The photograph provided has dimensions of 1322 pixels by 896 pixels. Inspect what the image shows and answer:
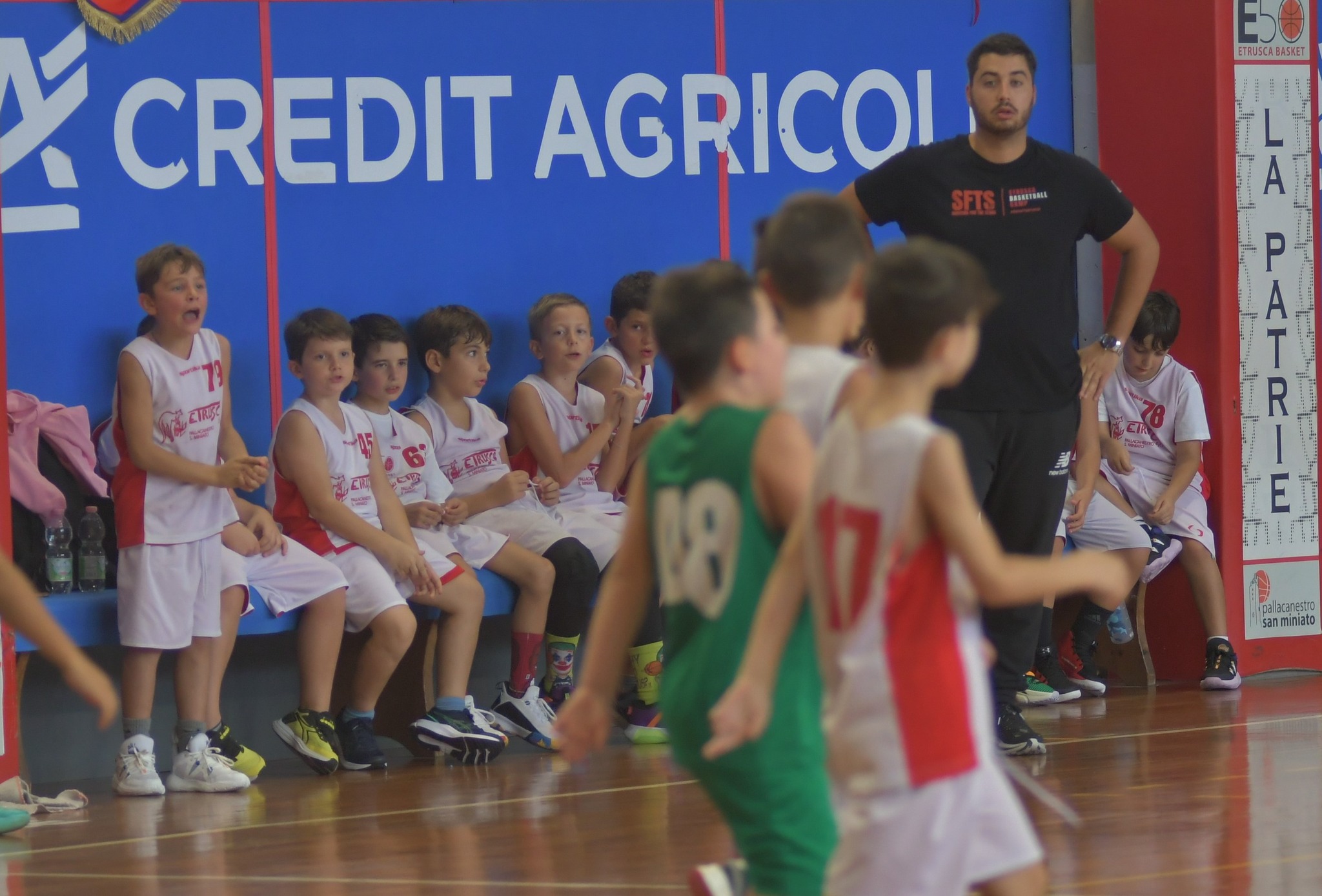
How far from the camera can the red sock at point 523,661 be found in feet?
19.2

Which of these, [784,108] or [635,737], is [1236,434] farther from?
[635,737]

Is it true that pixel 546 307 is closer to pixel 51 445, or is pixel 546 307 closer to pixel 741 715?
pixel 51 445

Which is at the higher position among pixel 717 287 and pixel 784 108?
pixel 784 108

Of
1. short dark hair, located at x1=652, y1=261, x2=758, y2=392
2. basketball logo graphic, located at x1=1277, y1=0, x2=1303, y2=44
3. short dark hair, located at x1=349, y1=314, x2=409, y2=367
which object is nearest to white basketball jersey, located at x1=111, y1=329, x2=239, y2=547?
short dark hair, located at x1=349, y1=314, x2=409, y2=367

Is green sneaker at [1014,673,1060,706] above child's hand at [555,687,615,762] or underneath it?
underneath

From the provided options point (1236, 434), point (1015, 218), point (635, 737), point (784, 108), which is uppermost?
point (784, 108)

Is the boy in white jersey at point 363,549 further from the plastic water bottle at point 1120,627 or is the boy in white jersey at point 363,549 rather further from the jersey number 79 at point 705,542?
the jersey number 79 at point 705,542

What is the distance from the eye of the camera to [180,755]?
17.3ft

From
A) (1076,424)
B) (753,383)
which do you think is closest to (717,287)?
(753,383)

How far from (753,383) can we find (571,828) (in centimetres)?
211

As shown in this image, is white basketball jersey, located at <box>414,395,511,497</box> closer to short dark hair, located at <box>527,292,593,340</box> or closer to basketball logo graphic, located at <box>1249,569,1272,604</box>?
short dark hair, located at <box>527,292,593,340</box>

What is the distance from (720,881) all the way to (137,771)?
315 centimetres

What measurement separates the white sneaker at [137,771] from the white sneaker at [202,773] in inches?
2.7

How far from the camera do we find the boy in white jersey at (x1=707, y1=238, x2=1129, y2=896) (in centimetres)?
203
